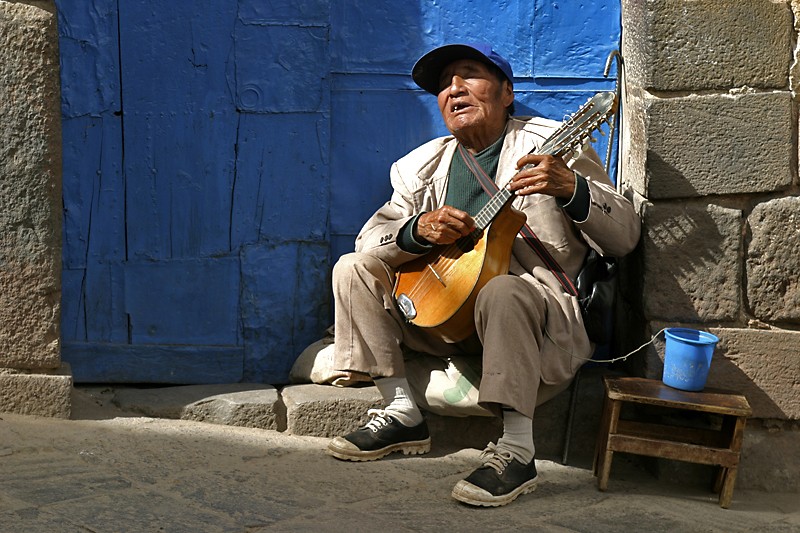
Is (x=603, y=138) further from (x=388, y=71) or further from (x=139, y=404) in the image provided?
(x=139, y=404)

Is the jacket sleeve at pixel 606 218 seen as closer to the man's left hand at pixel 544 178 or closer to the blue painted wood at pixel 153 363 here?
Result: the man's left hand at pixel 544 178

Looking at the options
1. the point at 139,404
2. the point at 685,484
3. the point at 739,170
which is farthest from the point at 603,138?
the point at 139,404

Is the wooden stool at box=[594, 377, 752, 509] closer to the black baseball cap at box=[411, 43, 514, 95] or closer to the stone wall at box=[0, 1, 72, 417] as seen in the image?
the black baseball cap at box=[411, 43, 514, 95]

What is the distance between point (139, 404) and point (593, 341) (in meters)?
1.86

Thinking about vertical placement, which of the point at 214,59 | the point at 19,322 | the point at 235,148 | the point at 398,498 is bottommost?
the point at 398,498

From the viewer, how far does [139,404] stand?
4.57 m

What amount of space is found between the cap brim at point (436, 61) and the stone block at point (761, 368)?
1352 mm

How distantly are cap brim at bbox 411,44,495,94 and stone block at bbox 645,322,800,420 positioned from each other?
135 centimetres

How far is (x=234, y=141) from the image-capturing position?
184 inches

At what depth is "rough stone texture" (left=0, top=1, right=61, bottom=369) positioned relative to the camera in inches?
162

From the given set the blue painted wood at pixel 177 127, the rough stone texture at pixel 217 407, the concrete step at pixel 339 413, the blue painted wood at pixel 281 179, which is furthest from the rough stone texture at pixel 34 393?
the blue painted wood at pixel 281 179

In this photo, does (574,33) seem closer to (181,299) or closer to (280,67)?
(280,67)

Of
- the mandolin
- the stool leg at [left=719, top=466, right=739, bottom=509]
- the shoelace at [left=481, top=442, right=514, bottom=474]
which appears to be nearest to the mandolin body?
the mandolin

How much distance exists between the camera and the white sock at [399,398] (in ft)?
14.1
